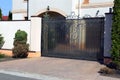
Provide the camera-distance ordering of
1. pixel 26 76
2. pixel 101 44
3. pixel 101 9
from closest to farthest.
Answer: pixel 26 76 < pixel 101 44 < pixel 101 9

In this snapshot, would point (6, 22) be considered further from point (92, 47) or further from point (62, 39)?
point (92, 47)

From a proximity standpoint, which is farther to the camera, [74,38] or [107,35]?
[74,38]

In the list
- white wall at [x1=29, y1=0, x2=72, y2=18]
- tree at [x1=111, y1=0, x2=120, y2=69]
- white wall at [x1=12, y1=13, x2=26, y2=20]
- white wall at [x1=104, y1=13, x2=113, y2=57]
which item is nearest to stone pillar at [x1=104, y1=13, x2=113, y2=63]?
white wall at [x1=104, y1=13, x2=113, y2=57]

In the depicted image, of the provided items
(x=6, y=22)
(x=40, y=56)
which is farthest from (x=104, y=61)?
(x=6, y=22)

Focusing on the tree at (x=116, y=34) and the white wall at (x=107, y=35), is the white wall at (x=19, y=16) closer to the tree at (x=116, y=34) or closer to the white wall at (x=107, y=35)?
the white wall at (x=107, y=35)

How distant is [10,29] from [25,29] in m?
1.31

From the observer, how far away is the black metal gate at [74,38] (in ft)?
52.6

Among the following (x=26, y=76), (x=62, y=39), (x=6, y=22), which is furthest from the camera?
(x=6, y=22)

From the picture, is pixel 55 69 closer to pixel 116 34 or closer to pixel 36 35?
pixel 116 34

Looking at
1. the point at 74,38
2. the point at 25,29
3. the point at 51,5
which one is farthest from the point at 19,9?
the point at 74,38

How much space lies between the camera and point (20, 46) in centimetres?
1775

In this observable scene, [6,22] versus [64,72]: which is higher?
[6,22]

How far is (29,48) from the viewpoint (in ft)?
59.8

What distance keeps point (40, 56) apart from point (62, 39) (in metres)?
1.73
